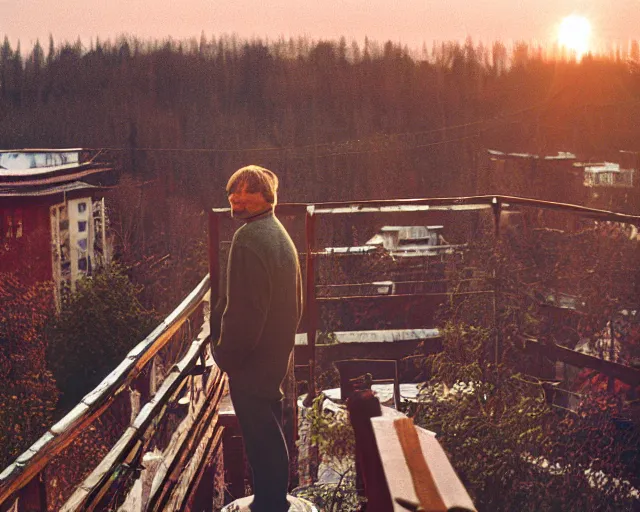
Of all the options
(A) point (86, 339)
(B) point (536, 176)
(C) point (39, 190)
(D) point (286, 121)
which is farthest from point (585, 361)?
(D) point (286, 121)

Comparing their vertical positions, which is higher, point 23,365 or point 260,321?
point 260,321

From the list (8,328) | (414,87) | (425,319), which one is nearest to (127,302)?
(8,328)

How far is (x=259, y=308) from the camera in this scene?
202 cm

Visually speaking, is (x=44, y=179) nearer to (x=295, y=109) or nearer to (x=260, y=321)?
(x=260, y=321)

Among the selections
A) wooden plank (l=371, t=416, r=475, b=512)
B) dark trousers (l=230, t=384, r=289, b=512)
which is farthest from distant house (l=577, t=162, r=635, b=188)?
wooden plank (l=371, t=416, r=475, b=512)

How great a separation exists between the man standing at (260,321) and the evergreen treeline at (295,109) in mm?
26387

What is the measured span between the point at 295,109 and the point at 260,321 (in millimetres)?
36202

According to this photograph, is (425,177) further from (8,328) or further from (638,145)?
(8,328)

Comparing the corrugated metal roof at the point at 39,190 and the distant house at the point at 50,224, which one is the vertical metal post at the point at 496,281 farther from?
the corrugated metal roof at the point at 39,190

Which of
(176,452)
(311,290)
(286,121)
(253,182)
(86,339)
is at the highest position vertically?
(286,121)

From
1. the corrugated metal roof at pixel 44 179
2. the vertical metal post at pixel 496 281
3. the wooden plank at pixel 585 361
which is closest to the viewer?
the vertical metal post at pixel 496 281

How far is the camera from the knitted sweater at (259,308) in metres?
2.01

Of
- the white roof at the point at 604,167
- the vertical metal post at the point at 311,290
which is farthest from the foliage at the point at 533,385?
the white roof at the point at 604,167

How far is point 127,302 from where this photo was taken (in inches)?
718
